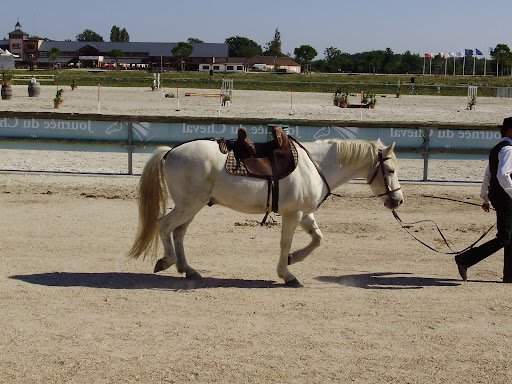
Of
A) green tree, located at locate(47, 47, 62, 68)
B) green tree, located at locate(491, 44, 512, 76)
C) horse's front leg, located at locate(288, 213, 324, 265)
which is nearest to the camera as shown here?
horse's front leg, located at locate(288, 213, 324, 265)

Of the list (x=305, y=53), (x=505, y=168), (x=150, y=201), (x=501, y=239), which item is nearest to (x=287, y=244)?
(x=150, y=201)

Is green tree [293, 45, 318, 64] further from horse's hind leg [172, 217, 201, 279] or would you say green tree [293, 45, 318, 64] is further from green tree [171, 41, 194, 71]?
horse's hind leg [172, 217, 201, 279]

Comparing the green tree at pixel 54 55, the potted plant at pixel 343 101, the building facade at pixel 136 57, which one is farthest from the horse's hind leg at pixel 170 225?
the green tree at pixel 54 55

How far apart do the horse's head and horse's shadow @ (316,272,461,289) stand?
83cm

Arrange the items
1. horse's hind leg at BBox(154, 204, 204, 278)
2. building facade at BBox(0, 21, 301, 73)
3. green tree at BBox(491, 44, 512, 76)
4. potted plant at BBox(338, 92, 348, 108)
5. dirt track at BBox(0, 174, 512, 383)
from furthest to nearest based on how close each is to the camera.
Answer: building facade at BBox(0, 21, 301, 73) → green tree at BBox(491, 44, 512, 76) → potted plant at BBox(338, 92, 348, 108) → horse's hind leg at BBox(154, 204, 204, 278) → dirt track at BBox(0, 174, 512, 383)

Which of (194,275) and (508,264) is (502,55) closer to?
(508,264)

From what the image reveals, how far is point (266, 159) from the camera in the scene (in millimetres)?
7023

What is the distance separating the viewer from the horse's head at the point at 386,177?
24.0 feet

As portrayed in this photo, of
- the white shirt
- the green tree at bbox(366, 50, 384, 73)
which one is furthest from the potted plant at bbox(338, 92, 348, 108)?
the green tree at bbox(366, 50, 384, 73)

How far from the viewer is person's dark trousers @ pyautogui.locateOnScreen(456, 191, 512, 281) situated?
7121mm

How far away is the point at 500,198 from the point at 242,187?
9.02ft

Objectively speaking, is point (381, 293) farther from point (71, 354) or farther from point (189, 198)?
point (71, 354)

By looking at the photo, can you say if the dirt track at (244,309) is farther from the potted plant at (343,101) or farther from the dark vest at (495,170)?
the potted plant at (343,101)

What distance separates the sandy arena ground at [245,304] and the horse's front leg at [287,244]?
159 mm
